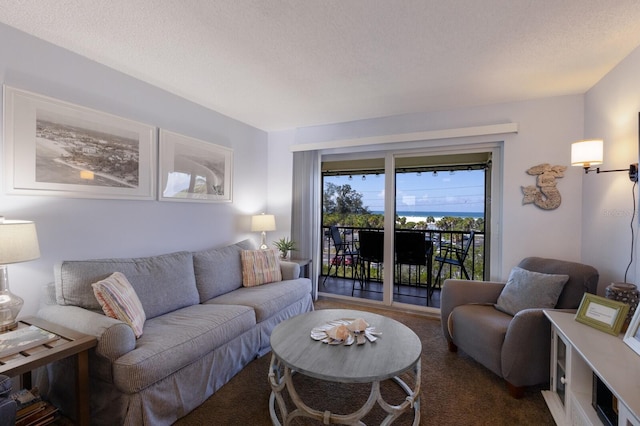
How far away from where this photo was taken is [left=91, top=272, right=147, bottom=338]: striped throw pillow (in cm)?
176

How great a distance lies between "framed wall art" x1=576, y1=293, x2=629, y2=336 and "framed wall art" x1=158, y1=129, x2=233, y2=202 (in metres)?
3.31

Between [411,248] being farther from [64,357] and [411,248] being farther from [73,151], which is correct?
[73,151]

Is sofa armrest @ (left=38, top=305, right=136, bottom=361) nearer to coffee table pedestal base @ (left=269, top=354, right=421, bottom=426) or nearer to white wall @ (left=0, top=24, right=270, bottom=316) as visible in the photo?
white wall @ (left=0, top=24, right=270, bottom=316)

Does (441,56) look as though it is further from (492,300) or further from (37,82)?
(37,82)

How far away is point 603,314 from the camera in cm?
169

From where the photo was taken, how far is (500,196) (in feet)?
10.1

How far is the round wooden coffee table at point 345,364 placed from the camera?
144 centimetres

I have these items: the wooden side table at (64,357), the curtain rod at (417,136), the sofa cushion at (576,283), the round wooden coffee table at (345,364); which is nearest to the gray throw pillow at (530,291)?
the sofa cushion at (576,283)

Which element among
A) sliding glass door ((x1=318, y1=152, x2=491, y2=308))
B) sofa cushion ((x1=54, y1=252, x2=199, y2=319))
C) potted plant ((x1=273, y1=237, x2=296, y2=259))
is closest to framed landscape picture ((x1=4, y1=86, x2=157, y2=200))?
sofa cushion ((x1=54, y1=252, x2=199, y2=319))

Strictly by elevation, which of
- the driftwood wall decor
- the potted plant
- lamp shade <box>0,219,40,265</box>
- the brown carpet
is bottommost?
the brown carpet

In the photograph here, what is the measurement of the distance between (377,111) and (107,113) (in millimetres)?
2597

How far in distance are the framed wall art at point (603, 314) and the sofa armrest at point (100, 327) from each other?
8.75 feet

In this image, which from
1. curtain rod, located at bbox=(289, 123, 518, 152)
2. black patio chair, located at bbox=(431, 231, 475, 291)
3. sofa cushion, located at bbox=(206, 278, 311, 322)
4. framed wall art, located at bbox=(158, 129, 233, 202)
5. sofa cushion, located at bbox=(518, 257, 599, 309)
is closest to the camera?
sofa cushion, located at bbox=(518, 257, 599, 309)

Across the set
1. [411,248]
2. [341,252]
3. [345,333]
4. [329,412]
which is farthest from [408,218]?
[329,412]
